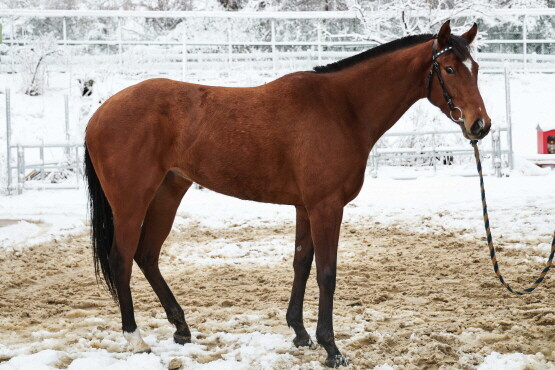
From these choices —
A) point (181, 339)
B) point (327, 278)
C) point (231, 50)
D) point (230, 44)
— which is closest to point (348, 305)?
point (327, 278)

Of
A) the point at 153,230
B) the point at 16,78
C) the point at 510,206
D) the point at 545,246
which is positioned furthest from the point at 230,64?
the point at 153,230

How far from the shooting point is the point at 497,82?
66.7 ft

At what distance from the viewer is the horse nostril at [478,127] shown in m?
3.35

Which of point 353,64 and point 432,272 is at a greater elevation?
point 353,64

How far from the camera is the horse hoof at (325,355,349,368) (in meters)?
3.33

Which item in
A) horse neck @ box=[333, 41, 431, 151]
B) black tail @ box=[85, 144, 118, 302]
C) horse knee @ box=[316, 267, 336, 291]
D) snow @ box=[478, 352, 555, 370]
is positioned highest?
horse neck @ box=[333, 41, 431, 151]

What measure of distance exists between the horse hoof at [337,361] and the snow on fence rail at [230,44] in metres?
16.1

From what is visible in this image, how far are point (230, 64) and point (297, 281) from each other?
1695cm

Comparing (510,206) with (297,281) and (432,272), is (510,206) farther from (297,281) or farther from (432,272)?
(297,281)

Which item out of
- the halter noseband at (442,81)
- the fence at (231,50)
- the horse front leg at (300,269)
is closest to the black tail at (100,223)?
the horse front leg at (300,269)

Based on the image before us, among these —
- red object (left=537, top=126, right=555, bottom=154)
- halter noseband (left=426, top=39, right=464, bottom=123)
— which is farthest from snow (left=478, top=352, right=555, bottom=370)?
red object (left=537, top=126, right=555, bottom=154)

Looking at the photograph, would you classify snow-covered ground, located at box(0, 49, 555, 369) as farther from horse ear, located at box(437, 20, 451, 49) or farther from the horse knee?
horse ear, located at box(437, 20, 451, 49)

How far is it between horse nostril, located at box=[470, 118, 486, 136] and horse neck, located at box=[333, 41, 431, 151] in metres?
0.37

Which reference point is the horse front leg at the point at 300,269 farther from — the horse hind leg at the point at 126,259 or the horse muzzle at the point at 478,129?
the horse muzzle at the point at 478,129
